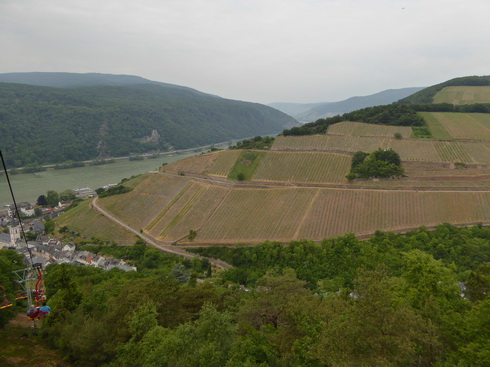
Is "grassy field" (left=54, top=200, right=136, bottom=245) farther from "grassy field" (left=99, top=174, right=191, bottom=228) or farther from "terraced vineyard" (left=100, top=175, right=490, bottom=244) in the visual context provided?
"terraced vineyard" (left=100, top=175, right=490, bottom=244)

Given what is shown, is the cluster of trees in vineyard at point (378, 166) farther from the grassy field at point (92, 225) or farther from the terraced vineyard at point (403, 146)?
the grassy field at point (92, 225)

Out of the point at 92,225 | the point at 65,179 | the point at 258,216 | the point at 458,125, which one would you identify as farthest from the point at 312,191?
the point at 65,179

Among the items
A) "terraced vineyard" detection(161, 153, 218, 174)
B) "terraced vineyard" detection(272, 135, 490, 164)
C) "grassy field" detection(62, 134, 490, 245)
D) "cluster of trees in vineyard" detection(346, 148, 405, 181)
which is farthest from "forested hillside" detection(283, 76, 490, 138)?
"terraced vineyard" detection(161, 153, 218, 174)

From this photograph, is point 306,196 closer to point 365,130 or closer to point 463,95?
point 365,130

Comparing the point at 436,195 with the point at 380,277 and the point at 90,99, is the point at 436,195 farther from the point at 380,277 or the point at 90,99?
the point at 90,99

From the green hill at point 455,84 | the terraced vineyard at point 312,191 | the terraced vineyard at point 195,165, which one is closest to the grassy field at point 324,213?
the terraced vineyard at point 312,191

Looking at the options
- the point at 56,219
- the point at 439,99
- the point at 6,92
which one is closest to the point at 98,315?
the point at 56,219
